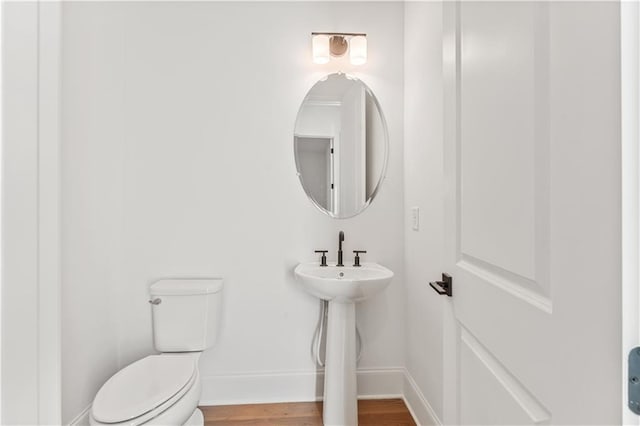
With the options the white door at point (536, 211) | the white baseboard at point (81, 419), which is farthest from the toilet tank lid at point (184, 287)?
the white door at point (536, 211)

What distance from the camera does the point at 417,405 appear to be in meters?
1.83

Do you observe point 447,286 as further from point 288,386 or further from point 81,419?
point 81,419

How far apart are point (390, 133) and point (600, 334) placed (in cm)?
176

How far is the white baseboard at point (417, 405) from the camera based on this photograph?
1649 millimetres

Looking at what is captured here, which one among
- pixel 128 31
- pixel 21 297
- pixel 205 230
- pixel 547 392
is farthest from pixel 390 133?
pixel 21 297

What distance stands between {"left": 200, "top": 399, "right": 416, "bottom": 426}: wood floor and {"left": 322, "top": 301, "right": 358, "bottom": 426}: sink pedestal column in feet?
0.50

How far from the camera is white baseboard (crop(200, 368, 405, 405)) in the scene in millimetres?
1992

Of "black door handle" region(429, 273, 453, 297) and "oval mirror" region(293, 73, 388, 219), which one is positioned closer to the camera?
"black door handle" region(429, 273, 453, 297)

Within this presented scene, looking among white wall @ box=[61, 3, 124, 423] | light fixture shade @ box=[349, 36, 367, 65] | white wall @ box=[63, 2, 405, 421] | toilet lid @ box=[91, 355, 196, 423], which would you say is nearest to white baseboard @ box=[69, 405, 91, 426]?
white wall @ box=[61, 3, 124, 423]

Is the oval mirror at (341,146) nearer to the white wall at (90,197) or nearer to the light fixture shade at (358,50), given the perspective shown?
the light fixture shade at (358,50)

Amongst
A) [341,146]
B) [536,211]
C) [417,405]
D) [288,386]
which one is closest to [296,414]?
[288,386]

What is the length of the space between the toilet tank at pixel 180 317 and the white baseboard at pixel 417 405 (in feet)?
3.70

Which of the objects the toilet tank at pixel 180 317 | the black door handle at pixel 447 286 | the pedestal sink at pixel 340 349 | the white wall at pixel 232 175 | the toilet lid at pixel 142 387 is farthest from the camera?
the white wall at pixel 232 175

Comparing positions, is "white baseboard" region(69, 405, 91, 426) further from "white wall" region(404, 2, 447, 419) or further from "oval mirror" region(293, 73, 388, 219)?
"white wall" region(404, 2, 447, 419)
